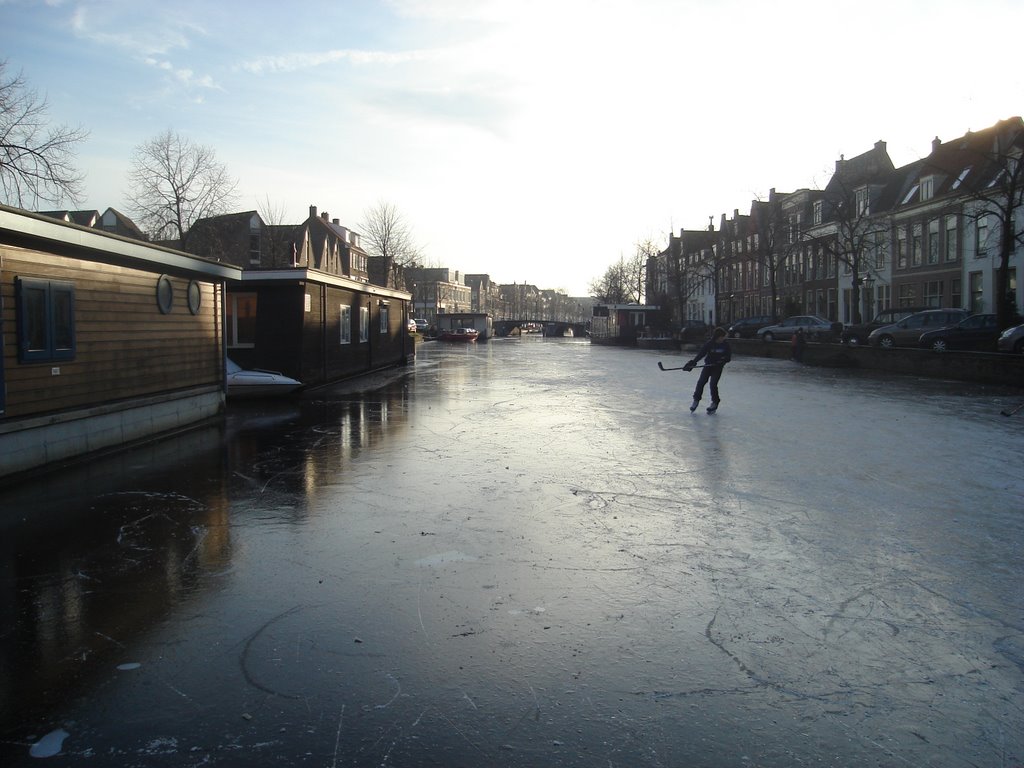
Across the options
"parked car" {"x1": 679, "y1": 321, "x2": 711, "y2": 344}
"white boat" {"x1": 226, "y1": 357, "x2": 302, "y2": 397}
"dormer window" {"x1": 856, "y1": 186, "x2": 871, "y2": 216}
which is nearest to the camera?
"white boat" {"x1": 226, "y1": 357, "x2": 302, "y2": 397}

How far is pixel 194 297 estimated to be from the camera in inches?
583

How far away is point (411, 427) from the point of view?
13.7 meters

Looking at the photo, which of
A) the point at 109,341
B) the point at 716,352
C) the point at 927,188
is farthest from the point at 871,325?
the point at 109,341

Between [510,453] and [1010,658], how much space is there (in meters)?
7.13

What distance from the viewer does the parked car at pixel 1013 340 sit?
24078 mm

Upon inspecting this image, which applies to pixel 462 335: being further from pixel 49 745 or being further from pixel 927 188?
pixel 49 745

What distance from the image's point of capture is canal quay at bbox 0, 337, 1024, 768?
11.1 feet

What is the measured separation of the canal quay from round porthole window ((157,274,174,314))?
4.02 m

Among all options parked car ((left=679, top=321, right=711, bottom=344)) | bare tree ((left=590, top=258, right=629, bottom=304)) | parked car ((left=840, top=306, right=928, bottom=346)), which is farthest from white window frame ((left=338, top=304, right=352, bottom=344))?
bare tree ((left=590, top=258, right=629, bottom=304))

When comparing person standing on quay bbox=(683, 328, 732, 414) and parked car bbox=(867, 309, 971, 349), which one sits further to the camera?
parked car bbox=(867, 309, 971, 349)

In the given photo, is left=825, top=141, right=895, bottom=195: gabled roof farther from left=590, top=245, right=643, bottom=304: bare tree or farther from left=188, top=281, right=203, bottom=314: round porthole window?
left=188, top=281, right=203, bottom=314: round porthole window

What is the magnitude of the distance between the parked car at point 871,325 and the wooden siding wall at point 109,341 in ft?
99.0

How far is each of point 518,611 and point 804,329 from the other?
40253 millimetres

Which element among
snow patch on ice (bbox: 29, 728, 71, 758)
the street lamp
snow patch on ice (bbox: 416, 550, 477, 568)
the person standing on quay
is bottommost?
snow patch on ice (bbox: 29, 728, 71, 758)
